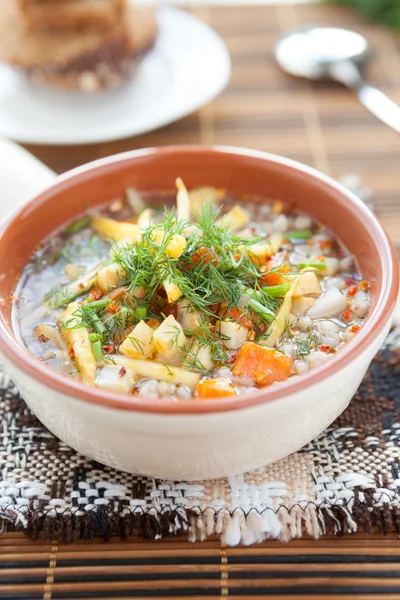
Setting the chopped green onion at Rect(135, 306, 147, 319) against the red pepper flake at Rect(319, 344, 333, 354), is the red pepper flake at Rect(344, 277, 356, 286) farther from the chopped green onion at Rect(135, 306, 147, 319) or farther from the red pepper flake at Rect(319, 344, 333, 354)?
the chopped green onion at Rect(135, 306, 147, 319)

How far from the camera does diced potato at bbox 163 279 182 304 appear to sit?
7.09ft

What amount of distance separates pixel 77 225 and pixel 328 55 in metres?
2.10

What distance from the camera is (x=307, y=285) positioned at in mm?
2373

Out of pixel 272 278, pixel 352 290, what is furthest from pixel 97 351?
pixel 352 290

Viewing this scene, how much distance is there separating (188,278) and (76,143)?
1.51 m

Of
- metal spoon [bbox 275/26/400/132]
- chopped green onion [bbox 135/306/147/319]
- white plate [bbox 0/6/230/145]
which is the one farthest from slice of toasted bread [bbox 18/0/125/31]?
chopped green onion [bbox 135/306/147/319]

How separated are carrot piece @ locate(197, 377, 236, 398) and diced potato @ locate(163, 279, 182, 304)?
0.27 m

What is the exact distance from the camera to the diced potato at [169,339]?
82.7 inches

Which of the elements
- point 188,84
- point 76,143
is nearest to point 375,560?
point 76,143

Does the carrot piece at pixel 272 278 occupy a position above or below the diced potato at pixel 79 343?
above

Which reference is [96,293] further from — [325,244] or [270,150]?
[270,150]

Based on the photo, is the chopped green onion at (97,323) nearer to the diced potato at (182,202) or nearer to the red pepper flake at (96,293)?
the red pepper flake at (96,293)

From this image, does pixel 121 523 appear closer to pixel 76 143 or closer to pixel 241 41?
pixel 76 143

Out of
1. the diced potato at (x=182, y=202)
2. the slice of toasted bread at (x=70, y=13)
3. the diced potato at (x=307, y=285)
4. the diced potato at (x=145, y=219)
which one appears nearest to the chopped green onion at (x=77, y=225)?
the diced potato at (x=145, y=219)
